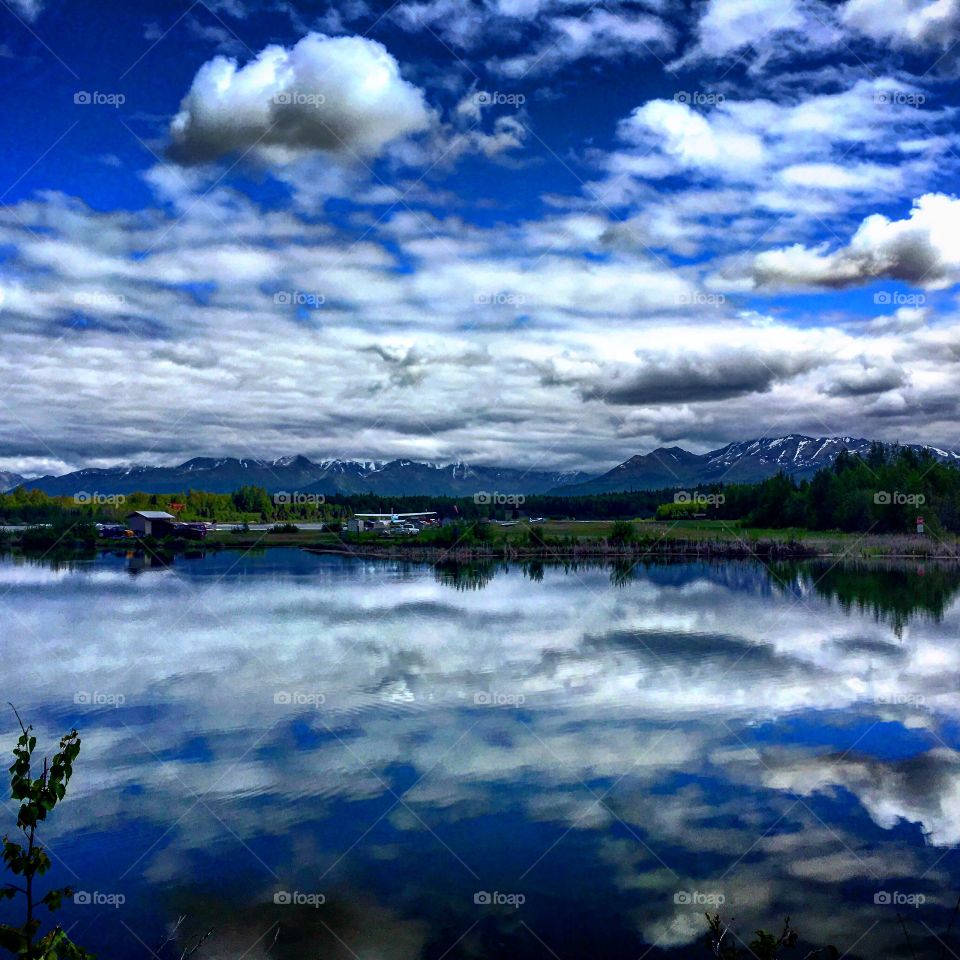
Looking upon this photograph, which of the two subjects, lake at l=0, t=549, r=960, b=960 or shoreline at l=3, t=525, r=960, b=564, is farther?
shoreline at l=3, t=525, r=960, b=564

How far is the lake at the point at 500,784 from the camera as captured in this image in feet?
36.3

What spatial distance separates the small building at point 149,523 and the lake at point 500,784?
2641 inches

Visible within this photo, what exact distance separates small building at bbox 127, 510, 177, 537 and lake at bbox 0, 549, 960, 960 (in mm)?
67093

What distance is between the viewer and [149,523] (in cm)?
9981

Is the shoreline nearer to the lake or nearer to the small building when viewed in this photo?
the small building

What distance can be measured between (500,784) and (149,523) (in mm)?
93371

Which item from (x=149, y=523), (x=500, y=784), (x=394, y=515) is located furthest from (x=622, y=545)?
(x=500, y=784)

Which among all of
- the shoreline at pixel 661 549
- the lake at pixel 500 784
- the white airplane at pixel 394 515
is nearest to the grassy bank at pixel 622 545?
the shoreline at pixel 661 549

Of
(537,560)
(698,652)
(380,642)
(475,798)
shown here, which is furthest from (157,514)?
(475,798)

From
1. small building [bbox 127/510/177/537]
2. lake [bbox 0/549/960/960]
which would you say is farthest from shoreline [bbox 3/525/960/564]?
lake [bbox 0/549/960/960]

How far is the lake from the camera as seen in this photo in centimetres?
1108

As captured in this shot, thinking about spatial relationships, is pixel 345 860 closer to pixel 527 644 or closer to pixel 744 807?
pixel 744 807

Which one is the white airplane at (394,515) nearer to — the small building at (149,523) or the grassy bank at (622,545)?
the grassy bank at (622,545)

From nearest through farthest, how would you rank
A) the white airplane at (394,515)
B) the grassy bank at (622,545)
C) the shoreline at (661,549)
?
the shoreline at (661,549) < the grassy bank at (622,545) < the white airplane at (394,515)
